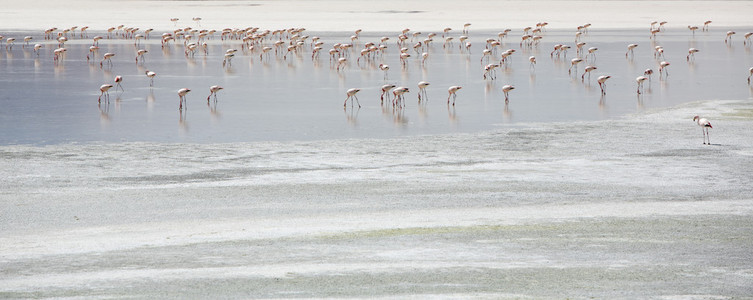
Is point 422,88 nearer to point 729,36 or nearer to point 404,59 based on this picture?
point 404,59

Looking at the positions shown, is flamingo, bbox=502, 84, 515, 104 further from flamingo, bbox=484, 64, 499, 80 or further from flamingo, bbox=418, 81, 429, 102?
flamingo, bbox=484, 64, 499, 80

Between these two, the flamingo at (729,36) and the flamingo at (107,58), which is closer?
the flamingo at (107,58)

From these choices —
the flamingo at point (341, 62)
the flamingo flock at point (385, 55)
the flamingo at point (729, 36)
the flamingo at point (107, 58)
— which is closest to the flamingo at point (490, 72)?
the flamingo flock at point (385, 55)

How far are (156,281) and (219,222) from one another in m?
2.32

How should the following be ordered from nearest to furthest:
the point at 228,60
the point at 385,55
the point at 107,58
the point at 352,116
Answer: the point at 352,116 < the point at 107,58 < the point at 228,60 < the point at 385,55

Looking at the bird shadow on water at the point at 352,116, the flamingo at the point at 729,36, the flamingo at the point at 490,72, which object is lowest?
the bird shadow on water at the point at 352,116

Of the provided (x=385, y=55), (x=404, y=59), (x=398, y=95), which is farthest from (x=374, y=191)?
(x=385, y=55)

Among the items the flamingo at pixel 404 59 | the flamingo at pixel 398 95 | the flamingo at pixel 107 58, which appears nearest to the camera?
the flamingo at pixel 398 95

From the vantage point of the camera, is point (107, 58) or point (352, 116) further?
point (107, 58)

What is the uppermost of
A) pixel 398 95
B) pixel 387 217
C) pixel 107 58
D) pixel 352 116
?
pixel 107 58

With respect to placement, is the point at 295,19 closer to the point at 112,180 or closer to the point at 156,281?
the point at 112,180

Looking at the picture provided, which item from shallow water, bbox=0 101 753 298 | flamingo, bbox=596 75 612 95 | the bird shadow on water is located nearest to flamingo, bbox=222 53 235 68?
the bird shadow on water

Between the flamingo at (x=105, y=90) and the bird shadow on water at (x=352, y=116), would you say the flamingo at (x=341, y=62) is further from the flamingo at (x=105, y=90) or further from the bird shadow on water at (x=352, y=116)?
the bird shadow on water at (x=352, y=116)

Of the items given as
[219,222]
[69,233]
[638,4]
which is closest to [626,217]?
[219,222]
